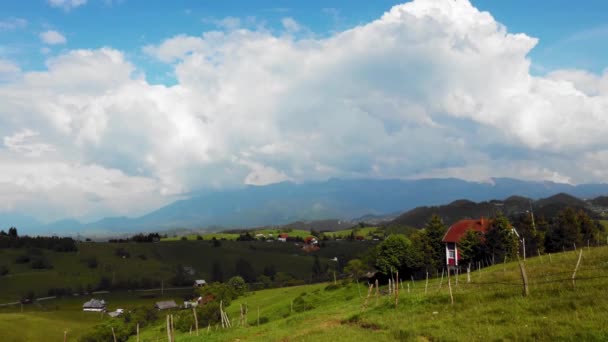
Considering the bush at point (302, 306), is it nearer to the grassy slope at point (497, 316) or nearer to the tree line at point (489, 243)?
the tree line at point (489, 243)

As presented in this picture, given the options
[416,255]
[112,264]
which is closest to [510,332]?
[416,255]

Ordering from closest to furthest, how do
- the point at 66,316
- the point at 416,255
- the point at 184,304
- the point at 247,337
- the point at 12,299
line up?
the point at 247,337 < the point at 416,255 < the point at 66,316 < the point at 184,304 < the point at 12,299

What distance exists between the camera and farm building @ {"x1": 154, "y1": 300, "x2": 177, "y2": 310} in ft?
453

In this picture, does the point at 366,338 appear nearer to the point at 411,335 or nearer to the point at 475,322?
the point at 411,335

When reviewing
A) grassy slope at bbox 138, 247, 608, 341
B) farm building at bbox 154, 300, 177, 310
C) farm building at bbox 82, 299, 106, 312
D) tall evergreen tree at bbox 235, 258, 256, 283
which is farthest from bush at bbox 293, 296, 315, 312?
tall evergreen tree at bbox 235, 258, 256, 283

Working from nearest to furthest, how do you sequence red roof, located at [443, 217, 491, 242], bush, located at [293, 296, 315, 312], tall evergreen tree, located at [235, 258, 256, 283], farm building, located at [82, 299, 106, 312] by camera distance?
bush, located at [293, 296, 315, 312] → red roof, located at [443, 217, 491, 242] → farm building, located at [82, 299, 106, 312] → tall evergreen tree, located at [235, 258, 256, 283]

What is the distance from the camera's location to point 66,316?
418 ft

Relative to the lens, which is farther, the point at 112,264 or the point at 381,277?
the point at 112,264

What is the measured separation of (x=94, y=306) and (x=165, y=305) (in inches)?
974

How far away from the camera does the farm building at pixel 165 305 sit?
138m

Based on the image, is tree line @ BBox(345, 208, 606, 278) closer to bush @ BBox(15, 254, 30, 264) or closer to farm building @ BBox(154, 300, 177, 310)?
farm building @ BBox(154, 300, 177, 310)

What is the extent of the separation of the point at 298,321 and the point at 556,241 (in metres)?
60.7

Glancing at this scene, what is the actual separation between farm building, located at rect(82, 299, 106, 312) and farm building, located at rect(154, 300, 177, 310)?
61.0 ft

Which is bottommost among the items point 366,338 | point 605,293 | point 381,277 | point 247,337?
point 381,277
